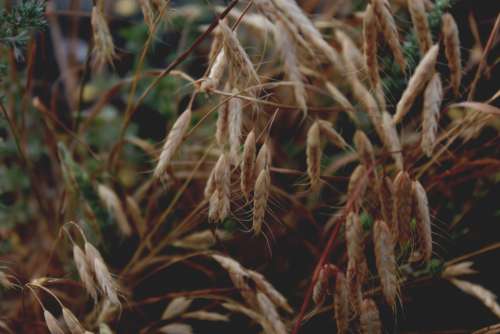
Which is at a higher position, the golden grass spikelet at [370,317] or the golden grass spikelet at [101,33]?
the golden grass spikelet at [101,33]

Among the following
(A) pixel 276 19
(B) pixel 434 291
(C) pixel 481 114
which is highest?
(A) pixel 276 19

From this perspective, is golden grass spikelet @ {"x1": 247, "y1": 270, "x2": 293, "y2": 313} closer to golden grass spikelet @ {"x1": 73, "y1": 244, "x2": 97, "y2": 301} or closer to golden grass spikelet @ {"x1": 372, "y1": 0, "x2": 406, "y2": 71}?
golden grass spikelet @ {"x1": 73, "y1": 244, "x2": 97, "y2": 301}

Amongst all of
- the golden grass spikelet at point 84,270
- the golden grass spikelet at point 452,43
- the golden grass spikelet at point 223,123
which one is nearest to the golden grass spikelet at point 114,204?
the golden grass spikelet at point 84,270

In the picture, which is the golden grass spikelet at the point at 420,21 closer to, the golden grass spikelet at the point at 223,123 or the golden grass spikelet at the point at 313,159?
the golden grass spikelet at the point at 313,159

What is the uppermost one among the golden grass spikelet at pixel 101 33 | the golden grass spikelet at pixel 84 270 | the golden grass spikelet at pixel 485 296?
the golden grass spikelet at pixel 101 33

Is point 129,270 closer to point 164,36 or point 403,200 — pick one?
point 403,200

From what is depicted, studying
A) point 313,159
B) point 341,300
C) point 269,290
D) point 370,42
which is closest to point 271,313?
point 269,290

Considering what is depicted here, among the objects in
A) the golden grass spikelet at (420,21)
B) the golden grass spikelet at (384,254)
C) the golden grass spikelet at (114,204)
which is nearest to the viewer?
the golden grass spikelet at (384,254)

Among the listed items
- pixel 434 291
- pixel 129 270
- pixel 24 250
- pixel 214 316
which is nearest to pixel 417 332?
pixel 434 291
